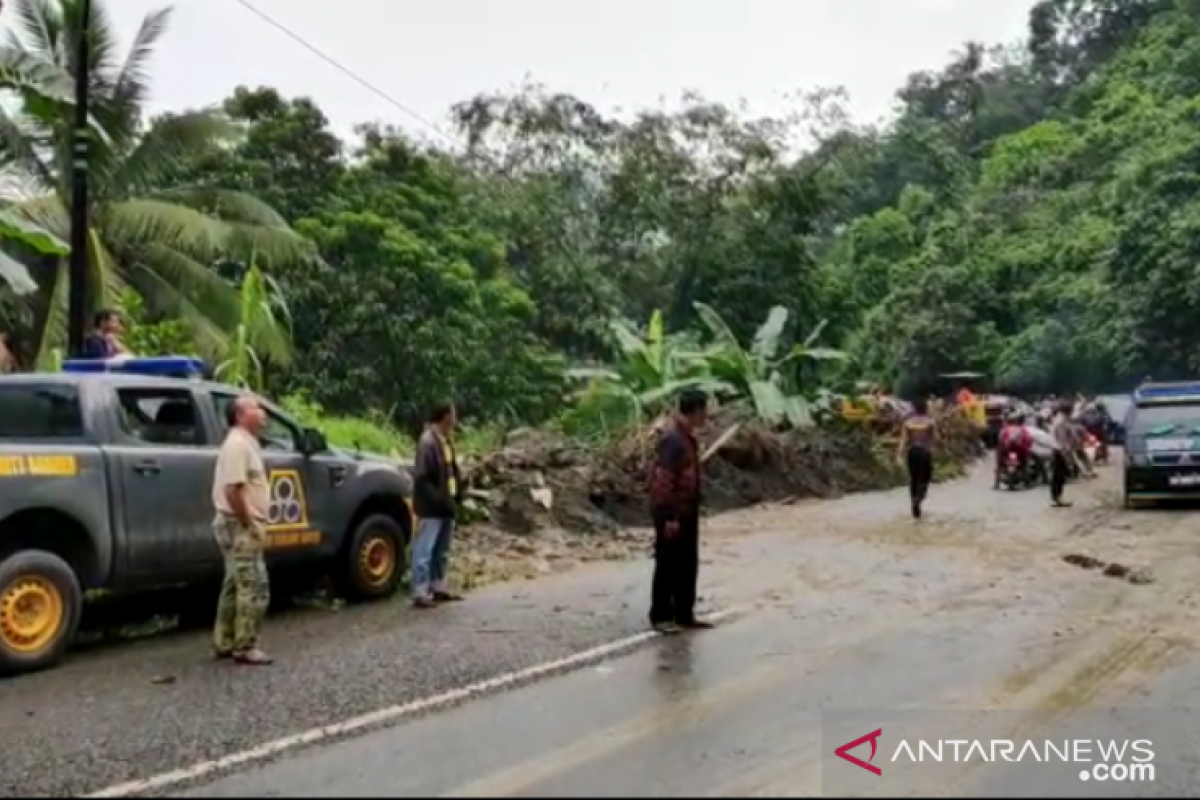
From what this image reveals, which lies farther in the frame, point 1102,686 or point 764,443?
point 764,443

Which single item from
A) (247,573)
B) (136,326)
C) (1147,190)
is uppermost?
(1147,190)

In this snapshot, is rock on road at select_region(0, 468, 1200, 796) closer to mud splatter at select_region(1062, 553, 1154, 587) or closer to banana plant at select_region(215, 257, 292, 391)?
mud splatter at select_region(1062, 553, 1154, 587)

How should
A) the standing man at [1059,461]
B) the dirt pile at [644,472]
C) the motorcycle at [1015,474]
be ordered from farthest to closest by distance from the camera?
the motorcycle at [1015,474], the standing man at [1059,461], the dirt pile at [644,472]

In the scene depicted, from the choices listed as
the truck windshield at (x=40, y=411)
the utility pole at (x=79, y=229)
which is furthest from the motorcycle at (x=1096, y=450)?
the truck windshield at (x=40, y=411)

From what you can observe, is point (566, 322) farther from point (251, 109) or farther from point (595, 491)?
point (595, 491)

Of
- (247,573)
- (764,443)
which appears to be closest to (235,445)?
(247,573)

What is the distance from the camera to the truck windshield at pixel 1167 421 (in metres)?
22.6

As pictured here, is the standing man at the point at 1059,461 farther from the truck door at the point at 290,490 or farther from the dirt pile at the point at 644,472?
the truck door at the point at 290,490

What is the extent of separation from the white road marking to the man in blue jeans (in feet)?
8.32

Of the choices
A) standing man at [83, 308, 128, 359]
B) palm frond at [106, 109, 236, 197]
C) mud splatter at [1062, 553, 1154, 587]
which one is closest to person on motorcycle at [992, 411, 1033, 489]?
mud splatter at [1062, 553, 1154, 587]

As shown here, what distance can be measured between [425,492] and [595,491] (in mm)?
7656

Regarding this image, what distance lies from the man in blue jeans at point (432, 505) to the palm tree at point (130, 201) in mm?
10181

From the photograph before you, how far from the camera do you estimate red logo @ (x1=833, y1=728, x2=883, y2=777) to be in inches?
233

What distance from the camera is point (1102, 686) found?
343 inches
